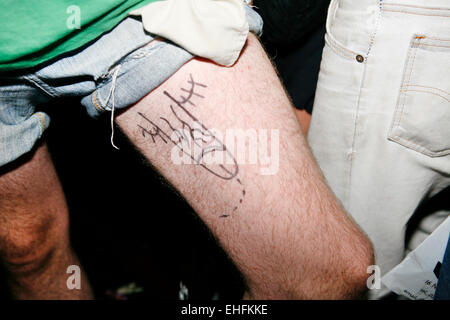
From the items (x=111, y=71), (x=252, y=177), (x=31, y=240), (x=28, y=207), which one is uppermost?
(x=111, y=71)

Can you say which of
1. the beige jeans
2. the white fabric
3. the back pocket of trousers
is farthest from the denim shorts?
the back pocket of trousers

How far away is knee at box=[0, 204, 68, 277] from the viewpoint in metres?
0.93

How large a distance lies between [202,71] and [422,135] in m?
0.65

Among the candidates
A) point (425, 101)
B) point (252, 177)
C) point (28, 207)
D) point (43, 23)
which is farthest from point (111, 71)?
point (425, 101)

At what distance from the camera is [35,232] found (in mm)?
953

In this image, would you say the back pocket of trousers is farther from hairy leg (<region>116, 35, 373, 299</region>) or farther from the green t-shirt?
the green t-shirt

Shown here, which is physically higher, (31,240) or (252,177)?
(252,177)

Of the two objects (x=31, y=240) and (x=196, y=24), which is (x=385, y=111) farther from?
(x=31, y=240)

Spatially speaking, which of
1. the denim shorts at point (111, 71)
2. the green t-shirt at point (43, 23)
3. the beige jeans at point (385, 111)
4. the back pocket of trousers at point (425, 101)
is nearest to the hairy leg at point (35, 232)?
the denim shorts at point (111, 71)

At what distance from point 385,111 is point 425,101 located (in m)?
0.10

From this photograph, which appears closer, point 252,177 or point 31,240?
point 252,177
